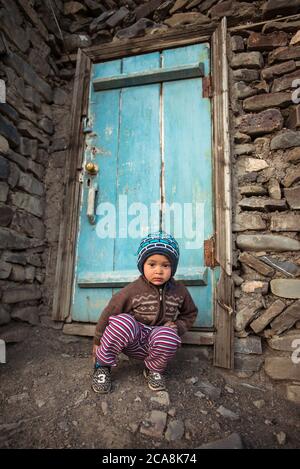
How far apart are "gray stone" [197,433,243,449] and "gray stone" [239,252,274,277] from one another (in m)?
1.03

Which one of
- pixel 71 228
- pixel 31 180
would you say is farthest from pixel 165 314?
pixel 31 180

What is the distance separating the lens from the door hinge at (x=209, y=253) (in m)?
2.32

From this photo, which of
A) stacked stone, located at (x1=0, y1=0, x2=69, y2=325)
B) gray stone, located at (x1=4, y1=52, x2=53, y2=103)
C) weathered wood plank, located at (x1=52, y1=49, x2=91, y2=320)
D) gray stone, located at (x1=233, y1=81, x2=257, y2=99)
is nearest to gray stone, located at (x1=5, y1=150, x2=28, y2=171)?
stacked stone, located at (x1=0, y1=0, x2=69, y2=325)

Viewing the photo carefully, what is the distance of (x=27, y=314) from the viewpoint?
2.49 m

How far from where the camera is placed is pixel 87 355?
91.7 inches

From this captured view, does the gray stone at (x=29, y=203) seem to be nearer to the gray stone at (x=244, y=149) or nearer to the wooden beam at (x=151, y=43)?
the wooden beam at (x=151, y=43)

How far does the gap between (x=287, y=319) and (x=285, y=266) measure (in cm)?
34

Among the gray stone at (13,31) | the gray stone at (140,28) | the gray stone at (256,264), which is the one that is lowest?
the gray stone at (256,264)

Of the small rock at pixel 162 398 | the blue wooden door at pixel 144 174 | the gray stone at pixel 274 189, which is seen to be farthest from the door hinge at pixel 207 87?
the small rock at pixel 162 398

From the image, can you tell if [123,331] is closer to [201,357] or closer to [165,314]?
[165,314]

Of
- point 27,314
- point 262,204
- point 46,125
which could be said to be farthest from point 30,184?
point 262,204

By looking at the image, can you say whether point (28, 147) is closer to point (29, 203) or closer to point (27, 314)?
point (29, 203)

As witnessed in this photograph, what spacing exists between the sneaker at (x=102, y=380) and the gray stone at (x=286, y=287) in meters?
1.17

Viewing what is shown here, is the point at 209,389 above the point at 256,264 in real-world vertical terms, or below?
below
